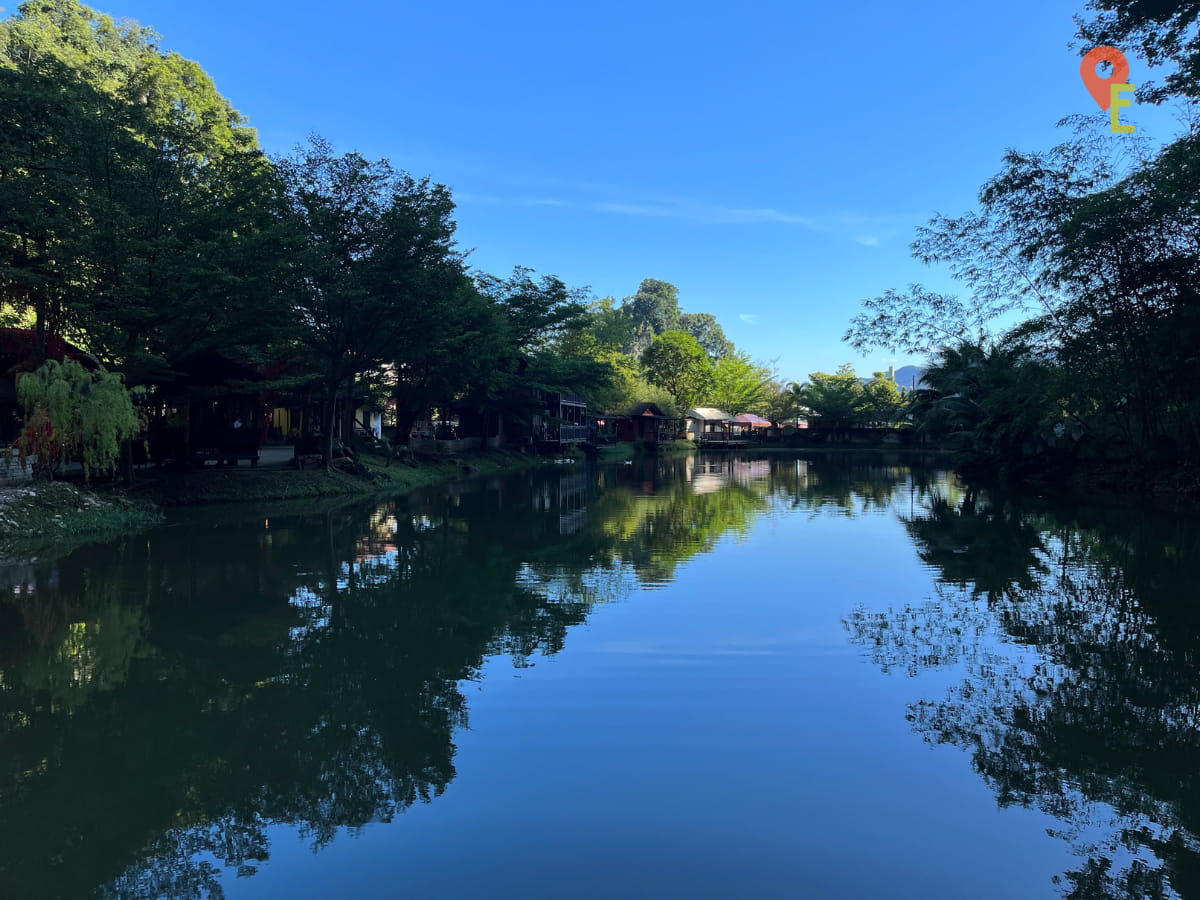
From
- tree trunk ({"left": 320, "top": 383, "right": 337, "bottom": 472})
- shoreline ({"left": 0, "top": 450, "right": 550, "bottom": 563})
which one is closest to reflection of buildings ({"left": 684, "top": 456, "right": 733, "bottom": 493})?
shoreline ({"left": 0, "top": 450, "right": 550, "bottom": 563})

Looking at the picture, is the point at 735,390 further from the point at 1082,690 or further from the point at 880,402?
the point at 1082,690

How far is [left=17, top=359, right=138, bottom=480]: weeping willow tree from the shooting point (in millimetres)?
13594

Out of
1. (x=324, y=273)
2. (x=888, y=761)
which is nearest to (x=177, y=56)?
(x=324, y=273)

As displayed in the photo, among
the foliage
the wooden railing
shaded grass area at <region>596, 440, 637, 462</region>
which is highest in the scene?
the foliage

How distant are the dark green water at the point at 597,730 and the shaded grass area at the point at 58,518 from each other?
1804mm

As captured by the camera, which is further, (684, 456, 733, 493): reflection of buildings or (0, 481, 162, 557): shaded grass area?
(684, 456, 733, 493): reflection of buildings

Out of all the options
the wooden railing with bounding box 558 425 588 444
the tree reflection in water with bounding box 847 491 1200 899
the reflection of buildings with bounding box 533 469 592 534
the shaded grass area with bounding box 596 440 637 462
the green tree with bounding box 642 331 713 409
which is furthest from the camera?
the green tree with bounding box 642 331 713 409

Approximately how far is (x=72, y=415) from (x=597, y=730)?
1330cm

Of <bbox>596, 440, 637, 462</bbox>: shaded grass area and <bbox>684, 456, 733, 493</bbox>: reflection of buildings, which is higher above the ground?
<bbox>596, 440, 637, 462</bbox>: shaded grass area

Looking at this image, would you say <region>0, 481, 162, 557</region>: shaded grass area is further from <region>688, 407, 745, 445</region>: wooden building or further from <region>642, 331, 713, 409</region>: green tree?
<region>642, 331, 713, 409</region>: green tree

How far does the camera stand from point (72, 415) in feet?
45.2

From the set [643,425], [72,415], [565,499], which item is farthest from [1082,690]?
[643,425]

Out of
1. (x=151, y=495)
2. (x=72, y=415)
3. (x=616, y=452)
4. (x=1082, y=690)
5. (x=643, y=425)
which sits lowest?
(x=1082, y=690)

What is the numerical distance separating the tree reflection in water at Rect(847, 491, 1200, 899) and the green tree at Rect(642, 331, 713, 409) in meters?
57.4
